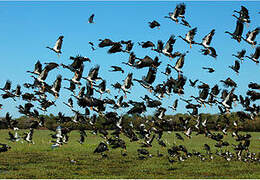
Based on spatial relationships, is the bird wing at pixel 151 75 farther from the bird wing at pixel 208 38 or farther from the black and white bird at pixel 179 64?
the bird wing at pixel 208 38

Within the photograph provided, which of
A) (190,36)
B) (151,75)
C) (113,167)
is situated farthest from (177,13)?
(113,167)

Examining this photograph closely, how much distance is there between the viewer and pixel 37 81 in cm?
1742

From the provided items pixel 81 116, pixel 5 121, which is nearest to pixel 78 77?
pixel 81 116

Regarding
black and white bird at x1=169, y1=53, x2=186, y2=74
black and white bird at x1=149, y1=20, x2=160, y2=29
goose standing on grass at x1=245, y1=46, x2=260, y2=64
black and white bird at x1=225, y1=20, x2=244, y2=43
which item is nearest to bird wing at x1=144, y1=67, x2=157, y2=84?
black and white bird at x1=169, y1=53, x2=186, y2=74

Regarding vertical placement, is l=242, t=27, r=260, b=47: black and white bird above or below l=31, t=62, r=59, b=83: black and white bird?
above

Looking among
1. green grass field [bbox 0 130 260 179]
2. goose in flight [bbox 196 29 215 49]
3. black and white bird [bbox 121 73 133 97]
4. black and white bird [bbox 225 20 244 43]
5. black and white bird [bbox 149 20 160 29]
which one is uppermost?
black and white bird [bbox 149 20 160 29]

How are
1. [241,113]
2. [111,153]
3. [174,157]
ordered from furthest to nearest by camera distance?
1. [111,153]
2. [174,157]
3. [241,113]

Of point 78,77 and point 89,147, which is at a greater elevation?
point 78,77

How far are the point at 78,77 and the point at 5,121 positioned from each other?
22.8ft

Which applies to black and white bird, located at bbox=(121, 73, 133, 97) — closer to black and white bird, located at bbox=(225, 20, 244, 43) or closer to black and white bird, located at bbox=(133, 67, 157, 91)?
black and white bird, located at bbox=(133, 67, 157, 91)

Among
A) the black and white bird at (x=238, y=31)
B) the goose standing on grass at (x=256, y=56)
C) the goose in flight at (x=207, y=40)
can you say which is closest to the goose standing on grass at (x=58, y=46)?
the goose in flight at (x=207, y=40)

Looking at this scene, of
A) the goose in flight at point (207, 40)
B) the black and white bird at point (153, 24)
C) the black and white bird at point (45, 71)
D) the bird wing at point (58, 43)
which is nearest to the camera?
the black and white bird at point (45, 71)

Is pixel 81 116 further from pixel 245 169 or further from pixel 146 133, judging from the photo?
pixel 245 169

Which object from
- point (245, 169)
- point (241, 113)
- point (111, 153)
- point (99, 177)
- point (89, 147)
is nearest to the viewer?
point (99, 177)
